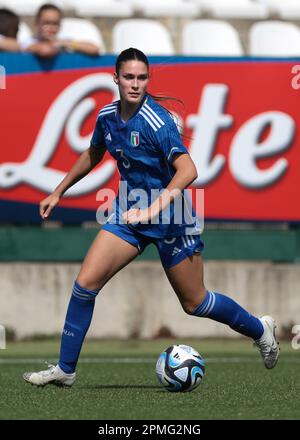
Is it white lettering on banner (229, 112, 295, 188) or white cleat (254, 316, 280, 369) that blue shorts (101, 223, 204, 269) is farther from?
white lettering on banner (229, 112, 295, 188)

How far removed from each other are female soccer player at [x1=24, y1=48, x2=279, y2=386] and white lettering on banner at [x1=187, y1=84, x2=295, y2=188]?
4594 millimetres

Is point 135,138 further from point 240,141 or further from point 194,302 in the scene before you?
point 240,141

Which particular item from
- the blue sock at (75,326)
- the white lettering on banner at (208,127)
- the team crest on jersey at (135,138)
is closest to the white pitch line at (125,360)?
the white lettering on banner at (208,127)

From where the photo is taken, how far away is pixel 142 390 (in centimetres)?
725

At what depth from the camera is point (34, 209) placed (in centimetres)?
1163

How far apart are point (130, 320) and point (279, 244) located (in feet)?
5.54

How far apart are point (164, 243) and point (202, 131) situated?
15.9 ft

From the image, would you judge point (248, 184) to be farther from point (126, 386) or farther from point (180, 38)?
point (126, 386)

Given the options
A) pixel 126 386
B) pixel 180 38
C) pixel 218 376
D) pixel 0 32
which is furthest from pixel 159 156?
pixel 180 38

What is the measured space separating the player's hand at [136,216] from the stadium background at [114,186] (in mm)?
5012

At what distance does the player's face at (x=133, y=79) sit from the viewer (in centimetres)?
670

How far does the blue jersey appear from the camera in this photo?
6.78m

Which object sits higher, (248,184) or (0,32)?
(0,32)

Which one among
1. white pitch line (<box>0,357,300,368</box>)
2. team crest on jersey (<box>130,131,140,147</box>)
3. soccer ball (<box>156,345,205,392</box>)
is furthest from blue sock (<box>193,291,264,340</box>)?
white pitch line (<box>0,357,300,368</box>)
